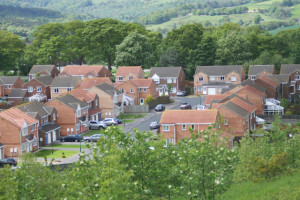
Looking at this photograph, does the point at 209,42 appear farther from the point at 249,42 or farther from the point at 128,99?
the point at 128,99

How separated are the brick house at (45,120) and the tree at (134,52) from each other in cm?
3855

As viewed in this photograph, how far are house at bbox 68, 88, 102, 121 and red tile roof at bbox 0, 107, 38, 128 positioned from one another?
12.0 meters

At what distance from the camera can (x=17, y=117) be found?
61125 millimetres

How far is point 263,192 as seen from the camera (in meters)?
26.8

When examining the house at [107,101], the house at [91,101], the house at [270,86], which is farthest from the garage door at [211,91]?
the house at [91,101]

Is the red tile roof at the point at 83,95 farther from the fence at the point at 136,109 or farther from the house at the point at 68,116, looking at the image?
the fence at the point at 136,109

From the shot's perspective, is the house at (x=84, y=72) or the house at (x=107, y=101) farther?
the house at (x=84, y=72)

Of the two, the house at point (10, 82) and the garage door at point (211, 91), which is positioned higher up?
the house at point (10, 82)

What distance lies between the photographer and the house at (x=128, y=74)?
97.6m

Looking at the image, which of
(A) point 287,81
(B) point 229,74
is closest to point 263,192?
(A) point 287,81

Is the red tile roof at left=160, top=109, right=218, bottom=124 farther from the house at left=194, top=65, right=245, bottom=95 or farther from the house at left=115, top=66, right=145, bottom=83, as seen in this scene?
the house at left=115, top=66, right=145, bottom=83

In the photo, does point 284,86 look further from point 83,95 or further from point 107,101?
point 83,95

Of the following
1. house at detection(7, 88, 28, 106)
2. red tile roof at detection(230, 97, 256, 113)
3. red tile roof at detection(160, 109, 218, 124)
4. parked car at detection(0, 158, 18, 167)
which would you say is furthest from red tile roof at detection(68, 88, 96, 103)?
red tile roof at detection(230, 97, 256, 113)

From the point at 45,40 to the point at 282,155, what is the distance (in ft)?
300
